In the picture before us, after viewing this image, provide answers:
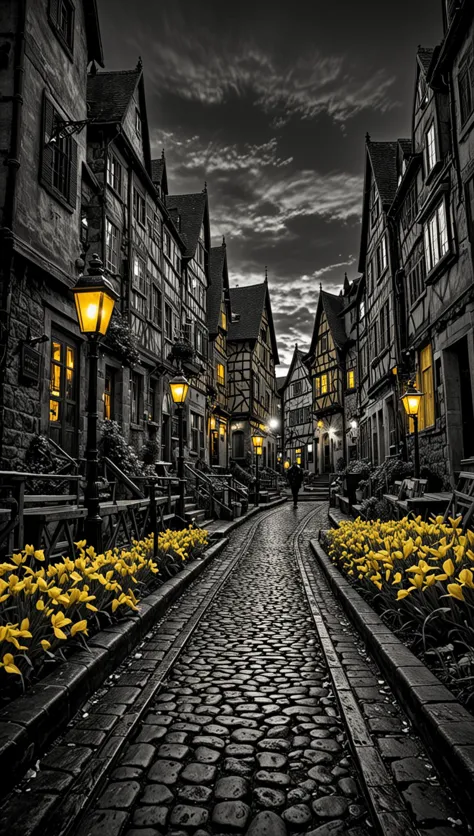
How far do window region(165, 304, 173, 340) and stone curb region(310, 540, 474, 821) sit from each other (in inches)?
651

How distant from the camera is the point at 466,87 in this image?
9.95 m

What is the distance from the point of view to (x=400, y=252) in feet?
53.8

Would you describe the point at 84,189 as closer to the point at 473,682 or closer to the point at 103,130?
the point at 103,130

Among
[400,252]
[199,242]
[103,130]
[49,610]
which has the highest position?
[199,242]

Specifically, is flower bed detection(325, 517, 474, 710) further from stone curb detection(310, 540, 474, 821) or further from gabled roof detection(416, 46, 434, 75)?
gabled roof detection(416, 46, 434, 75)

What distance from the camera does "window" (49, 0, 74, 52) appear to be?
10094 mm

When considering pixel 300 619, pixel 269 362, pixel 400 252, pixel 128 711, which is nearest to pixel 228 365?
pixel 269 362

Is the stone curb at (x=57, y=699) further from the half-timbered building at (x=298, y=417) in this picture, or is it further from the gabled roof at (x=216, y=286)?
the half-timbered building at (x=298, y=417)

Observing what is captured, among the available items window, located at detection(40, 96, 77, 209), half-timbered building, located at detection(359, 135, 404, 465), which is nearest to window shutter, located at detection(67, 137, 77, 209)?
window, located at detection(40, 96, 77, 209)

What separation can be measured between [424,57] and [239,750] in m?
16.6

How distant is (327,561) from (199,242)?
69.7 feet

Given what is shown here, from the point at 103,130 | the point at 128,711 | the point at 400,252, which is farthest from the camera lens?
the point at 400,252

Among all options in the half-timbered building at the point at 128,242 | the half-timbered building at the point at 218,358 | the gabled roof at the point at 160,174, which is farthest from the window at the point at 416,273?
the half-timbered building at the point at 218,358

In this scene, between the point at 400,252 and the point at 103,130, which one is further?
the point at 400,252
